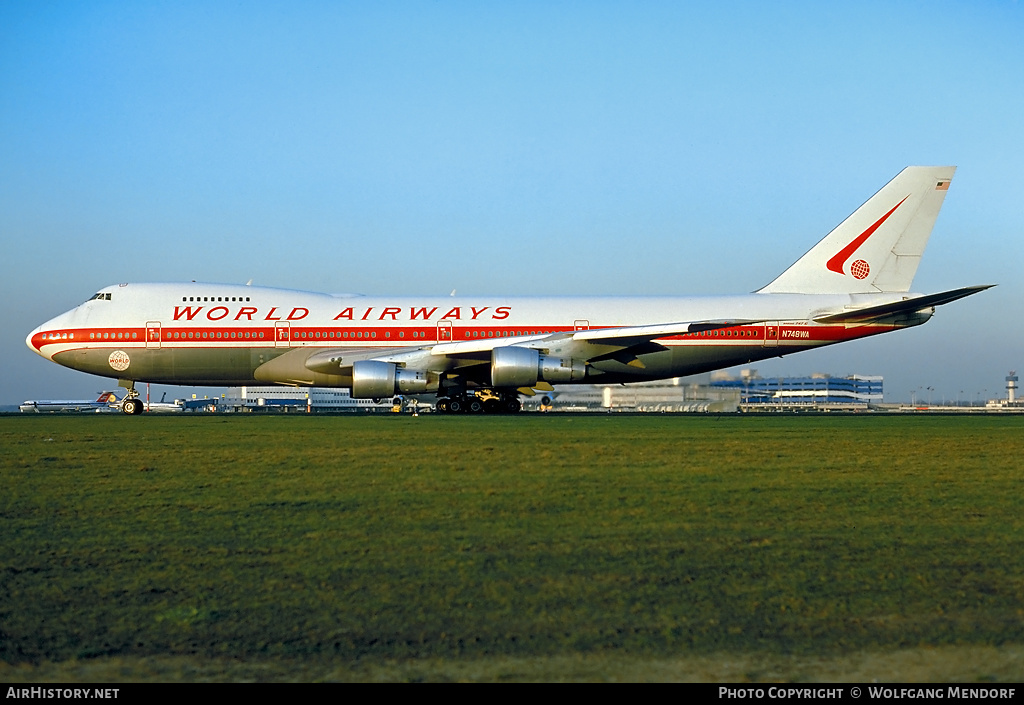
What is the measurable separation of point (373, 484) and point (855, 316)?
2452cm

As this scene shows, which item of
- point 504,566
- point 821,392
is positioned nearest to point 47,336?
point 504,566

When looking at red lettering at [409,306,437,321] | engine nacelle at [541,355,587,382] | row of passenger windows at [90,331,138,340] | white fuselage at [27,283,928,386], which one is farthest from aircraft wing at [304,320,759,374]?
row of passenger windows at [90,331,138,340]

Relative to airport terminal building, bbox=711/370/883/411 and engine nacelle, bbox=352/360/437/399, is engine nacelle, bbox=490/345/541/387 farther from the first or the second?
airport terminal building, bbox=711/370/883/411

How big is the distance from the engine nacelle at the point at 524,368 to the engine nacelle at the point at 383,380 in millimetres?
2266

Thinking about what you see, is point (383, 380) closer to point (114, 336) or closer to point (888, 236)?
point (114, 336)

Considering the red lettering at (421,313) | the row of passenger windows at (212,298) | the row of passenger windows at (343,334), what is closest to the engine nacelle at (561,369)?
the row of passenger windows at (343,334)

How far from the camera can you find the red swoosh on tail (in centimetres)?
3281

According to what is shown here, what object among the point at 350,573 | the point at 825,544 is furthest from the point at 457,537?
the point at 825,544

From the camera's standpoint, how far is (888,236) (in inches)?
1292

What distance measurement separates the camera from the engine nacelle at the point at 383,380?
1144 inches

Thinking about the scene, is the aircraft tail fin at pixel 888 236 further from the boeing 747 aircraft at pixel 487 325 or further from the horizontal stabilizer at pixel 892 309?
the horizontal stabilizer at pixel 892 309

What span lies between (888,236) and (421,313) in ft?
52.4

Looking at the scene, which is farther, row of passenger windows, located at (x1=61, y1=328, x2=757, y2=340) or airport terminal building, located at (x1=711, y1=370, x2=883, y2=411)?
airport terminal building, located at (x1=711, y1=370, x2=883, y2=411)

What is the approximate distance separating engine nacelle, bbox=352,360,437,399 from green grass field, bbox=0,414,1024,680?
1559 centimetres
